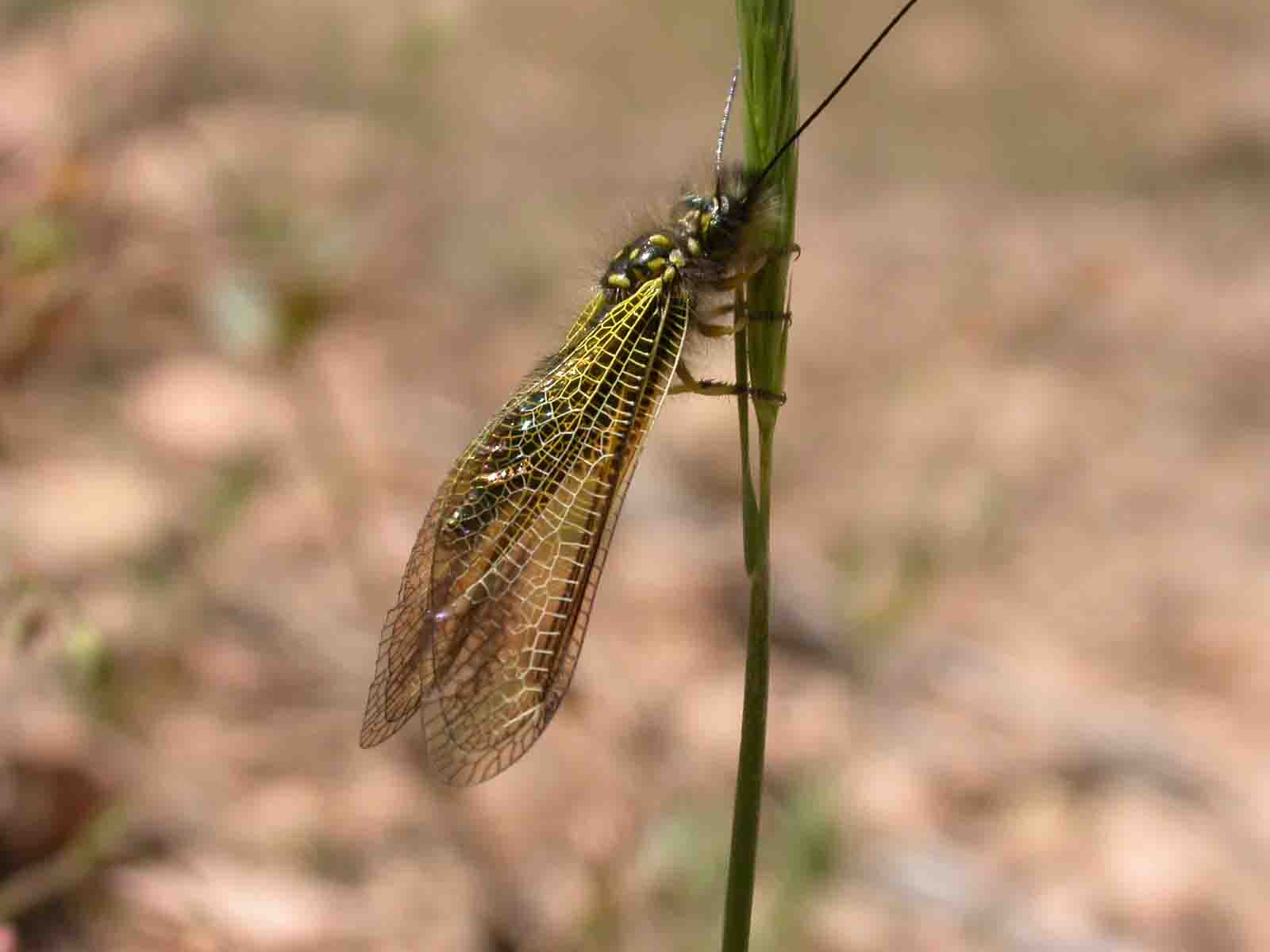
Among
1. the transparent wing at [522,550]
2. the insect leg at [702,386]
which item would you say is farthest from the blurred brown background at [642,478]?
the transparent wing at [522,550]

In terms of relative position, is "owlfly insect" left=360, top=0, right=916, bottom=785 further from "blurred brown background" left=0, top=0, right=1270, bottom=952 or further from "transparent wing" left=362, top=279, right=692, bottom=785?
"blurred brown background" left=0, top=0, right=1270, bottom=952

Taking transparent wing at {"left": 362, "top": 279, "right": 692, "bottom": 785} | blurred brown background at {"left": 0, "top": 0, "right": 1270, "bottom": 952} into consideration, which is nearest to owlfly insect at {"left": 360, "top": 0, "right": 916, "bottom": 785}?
transparent wing at {"left": 362, "top": 279, "right": 692, "bottom": 785}

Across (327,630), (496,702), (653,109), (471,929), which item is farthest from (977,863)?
(653,109)

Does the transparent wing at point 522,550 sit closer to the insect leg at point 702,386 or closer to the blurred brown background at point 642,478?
the insect leg at point 702,386

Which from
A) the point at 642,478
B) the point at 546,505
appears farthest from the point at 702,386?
the point at 642,478

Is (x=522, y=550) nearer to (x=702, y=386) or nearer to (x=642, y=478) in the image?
(x=702, y=386)

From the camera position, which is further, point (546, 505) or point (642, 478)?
point (642, 478)
